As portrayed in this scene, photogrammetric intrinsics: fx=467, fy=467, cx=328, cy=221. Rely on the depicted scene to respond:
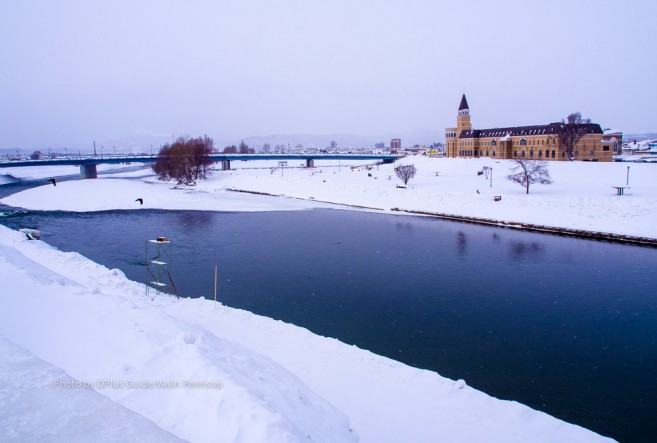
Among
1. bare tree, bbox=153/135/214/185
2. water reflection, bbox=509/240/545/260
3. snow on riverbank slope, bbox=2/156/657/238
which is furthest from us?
bare tree, bbox=153/135/214/185

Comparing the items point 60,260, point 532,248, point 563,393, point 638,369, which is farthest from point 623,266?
point 60,260

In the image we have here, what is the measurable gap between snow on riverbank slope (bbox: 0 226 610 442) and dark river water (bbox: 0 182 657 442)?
142cm

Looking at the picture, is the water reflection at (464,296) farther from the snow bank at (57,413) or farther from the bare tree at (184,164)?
the bare tree at (184,164)

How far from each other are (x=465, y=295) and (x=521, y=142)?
85.7 meters

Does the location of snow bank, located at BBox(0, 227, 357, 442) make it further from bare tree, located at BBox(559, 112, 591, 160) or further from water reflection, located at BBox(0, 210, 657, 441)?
bare tree, located at BBox(559, 112, 591, 160)

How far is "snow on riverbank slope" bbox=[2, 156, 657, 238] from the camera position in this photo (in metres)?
35.3

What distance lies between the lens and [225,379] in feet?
25.4

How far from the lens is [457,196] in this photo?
45.2 meters

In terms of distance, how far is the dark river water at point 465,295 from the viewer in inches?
458

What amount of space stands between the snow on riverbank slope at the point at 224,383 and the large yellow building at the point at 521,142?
8348cm

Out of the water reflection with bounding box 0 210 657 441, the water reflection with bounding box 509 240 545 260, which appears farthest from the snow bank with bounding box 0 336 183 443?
the water reflection with bounding box 509 240 545 260

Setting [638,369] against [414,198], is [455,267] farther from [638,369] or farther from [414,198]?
[414,198]

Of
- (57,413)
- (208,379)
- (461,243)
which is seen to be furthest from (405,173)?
(57,413)

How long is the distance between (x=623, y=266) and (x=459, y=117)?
10085 cm
